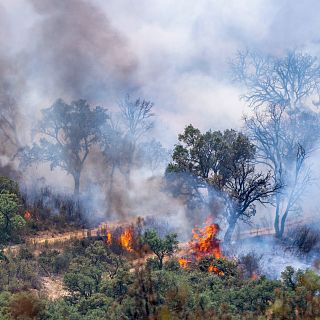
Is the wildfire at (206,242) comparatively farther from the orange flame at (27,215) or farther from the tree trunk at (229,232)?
the orange flame at (27,215)

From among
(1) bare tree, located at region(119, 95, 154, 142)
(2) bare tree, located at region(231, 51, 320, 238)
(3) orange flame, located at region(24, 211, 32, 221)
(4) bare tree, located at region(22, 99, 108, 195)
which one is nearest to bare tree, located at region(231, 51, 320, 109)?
(2) bare tree, located at region(231, 51, 320, 238)

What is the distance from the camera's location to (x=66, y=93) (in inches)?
1329

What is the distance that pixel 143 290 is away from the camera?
9375 millimetres

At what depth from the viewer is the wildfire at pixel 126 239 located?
20909 millimetres

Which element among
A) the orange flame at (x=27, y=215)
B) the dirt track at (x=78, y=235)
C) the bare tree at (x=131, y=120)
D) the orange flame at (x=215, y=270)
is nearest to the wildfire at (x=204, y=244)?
the orange flame at (x=215, y=270)

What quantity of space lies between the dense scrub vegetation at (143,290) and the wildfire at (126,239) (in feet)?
5.73

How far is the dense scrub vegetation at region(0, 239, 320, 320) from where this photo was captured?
1037 cm

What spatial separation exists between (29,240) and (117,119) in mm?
15317

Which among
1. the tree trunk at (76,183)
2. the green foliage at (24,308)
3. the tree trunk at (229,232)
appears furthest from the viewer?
the tree trunk at (76,183)

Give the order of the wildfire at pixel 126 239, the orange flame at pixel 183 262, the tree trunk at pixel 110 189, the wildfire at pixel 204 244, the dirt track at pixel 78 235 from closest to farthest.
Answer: the orange flame at pixel 183 262, the wildfire at pixel 204 244, the dirt track at pixel 78 235, the wildfire at pixel 126 239, the tree trunk at pixel 110 189

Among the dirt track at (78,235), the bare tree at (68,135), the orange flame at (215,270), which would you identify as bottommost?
the orange flame at (215,270)

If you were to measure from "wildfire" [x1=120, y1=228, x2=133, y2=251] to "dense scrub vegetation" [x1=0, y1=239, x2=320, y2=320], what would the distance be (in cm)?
175

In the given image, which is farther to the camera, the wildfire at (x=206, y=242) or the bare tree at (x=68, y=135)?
the bare tree at (x=68, y=135)

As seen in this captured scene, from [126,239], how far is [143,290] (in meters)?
12.3
